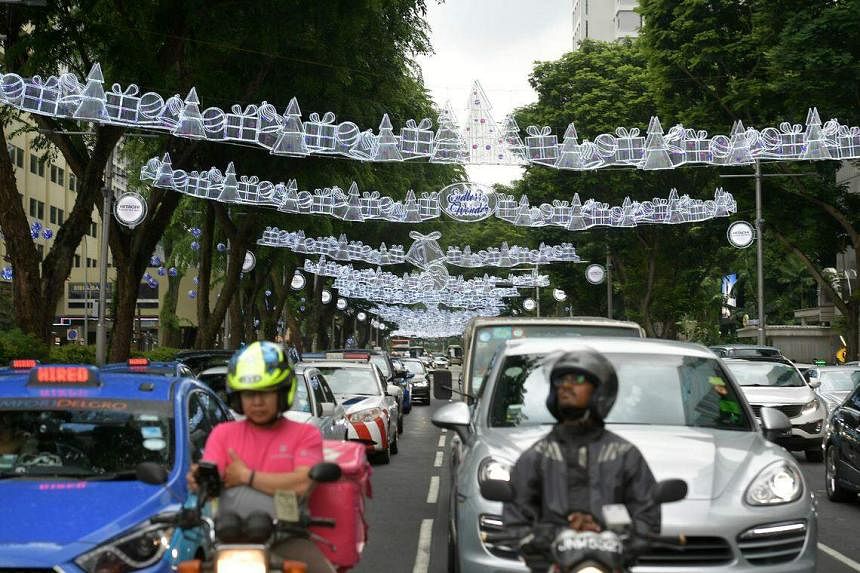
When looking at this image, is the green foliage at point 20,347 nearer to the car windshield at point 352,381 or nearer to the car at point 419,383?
the car windshield at point 352,381

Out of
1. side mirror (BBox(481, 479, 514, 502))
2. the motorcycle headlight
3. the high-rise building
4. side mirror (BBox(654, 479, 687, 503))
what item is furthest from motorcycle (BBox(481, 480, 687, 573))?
the high-rise building

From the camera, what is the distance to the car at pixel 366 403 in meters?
19.0

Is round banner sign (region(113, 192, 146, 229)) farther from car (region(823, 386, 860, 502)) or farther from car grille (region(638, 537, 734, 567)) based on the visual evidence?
car grille (region(638, 537, 734, 567))

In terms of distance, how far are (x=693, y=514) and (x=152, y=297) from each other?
8143cm

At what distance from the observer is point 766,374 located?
22312 millimetres

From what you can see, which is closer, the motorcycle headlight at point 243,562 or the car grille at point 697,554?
the motorcycle headlight at point 243,562

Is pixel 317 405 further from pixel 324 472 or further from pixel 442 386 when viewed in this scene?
pixel 324 472

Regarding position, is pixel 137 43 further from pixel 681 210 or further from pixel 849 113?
pixel 849 113

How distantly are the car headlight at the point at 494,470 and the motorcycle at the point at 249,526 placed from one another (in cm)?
209

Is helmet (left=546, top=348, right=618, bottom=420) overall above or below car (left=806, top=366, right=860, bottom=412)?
above

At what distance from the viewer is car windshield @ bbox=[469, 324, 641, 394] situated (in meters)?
13.7

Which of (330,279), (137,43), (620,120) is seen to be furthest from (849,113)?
(330,279)

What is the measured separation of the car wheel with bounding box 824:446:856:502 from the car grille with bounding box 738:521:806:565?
325 inches

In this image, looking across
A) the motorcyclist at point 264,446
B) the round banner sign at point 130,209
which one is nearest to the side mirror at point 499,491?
the motorcyclist at point 264,446
